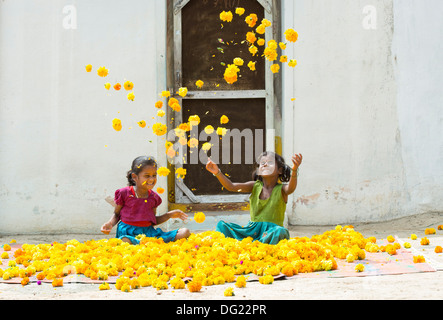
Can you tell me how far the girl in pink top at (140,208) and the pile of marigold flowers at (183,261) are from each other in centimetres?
32

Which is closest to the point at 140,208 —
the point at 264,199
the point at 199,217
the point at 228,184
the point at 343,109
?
the point at 228,184

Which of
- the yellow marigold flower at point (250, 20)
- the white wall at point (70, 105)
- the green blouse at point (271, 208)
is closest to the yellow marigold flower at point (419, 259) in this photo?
the green blouse at point (271, 208)

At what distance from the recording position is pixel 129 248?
4258mm

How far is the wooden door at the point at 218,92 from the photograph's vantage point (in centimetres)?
618

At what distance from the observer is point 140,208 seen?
192 inches

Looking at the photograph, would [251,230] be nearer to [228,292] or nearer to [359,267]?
[359,267]

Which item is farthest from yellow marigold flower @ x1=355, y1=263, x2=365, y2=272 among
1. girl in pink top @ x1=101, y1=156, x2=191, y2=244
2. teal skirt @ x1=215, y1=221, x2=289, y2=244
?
girl in pink top @ x1=101, y1=156, x2=191, y2=244

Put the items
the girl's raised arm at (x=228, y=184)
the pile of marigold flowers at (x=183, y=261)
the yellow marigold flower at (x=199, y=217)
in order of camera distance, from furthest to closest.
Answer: the yellow marigold flower at (x=199, y=217)
the girl's raised arm at (x=228, y=184)
the pile of marigold flowers at (x=183, y=261)

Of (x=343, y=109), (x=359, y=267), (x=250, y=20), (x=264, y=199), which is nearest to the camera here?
(x=359, y=267)

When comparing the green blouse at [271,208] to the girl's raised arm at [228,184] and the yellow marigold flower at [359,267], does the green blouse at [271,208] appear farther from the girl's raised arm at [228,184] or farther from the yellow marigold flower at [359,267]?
the yellow marigold flower at [359,267]

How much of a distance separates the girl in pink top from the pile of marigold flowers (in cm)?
32

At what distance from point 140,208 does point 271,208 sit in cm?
110

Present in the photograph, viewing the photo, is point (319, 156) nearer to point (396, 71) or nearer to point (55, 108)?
point (396, 71)

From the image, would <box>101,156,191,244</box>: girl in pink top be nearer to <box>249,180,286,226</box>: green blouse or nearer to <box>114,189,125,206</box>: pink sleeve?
<box>114,189,125,206</box>: pink sleeve
